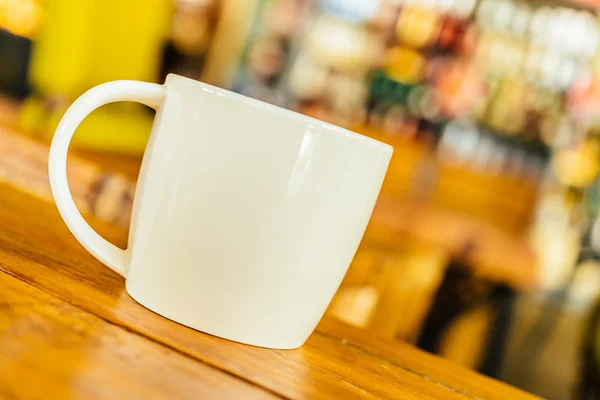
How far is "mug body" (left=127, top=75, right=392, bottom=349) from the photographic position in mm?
281

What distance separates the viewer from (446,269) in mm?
1416

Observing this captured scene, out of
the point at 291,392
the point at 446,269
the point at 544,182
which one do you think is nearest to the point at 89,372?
the point at 291,392

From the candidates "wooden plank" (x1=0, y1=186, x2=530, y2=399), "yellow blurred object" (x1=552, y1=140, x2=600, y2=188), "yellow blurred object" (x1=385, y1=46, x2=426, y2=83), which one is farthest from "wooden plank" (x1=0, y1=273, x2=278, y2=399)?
"yellow blurred object" (x1=552, y1=140, x2=600, y2=188)

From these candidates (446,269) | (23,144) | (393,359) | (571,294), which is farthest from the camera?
(571,294)

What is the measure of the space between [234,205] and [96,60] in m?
1.18

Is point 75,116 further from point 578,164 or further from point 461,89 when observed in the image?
point 578,164

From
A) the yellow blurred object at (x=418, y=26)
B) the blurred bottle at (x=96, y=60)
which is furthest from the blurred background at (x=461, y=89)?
the blurred bottle at (x=96, y=60)

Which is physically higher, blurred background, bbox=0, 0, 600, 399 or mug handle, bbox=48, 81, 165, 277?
mug handle, bbox=48, 81, 165, 277

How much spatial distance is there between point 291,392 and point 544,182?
3401 millimetres

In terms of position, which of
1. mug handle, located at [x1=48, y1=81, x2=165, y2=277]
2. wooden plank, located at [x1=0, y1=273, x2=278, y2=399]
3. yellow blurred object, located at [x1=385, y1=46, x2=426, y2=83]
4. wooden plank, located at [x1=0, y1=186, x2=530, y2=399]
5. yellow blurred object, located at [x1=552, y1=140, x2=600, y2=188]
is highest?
mug handle, located at [x1=48, y1=81, x2=165, y2=277]

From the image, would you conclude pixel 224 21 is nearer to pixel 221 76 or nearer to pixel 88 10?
pixel 221 76

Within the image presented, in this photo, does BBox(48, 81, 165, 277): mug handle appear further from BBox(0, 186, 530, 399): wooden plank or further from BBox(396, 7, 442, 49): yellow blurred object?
BBox(396, 7, 442, 49): yellow blurred object

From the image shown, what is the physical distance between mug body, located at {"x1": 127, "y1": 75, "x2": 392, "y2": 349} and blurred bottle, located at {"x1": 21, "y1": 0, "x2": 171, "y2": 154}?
2.00 ft

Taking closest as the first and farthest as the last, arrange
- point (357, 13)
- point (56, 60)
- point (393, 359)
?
point (393, 359) < point (56, 60) < point (357, 13)
